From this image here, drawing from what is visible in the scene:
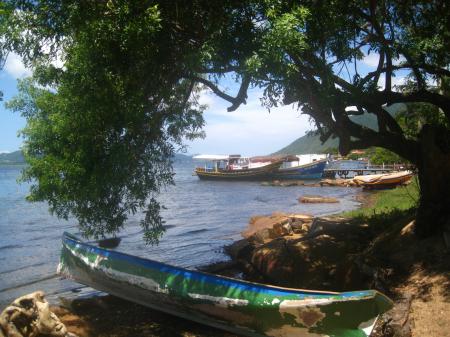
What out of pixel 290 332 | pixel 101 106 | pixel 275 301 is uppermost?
pixel 101 106

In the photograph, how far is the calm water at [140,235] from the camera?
1202cm

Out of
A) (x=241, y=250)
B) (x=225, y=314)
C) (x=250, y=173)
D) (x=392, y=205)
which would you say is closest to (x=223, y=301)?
(x=225, y=314)

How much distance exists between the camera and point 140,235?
18188 mm

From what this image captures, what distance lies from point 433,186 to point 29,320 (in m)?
7.48

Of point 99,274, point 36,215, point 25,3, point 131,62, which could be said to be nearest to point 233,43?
point 131,62

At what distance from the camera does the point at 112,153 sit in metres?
7.36

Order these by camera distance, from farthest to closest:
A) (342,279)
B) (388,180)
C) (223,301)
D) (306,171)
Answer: (306,171), (388,180), (342,279), (223,301)

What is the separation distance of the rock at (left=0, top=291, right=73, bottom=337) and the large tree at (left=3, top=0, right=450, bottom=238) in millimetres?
1855

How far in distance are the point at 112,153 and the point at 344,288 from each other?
475 centimetres

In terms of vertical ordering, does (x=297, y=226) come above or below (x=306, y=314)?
below

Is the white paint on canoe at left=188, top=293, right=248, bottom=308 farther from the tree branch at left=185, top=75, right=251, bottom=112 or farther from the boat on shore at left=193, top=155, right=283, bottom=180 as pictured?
the boat on shore at left=193, top=155, right=283, bottom=180

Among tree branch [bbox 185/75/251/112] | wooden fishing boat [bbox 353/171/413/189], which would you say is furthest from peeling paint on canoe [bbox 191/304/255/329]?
wooden fishing boat [bbox 353/171/413/189]

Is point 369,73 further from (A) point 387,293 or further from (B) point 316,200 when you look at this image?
(B) point 316,200

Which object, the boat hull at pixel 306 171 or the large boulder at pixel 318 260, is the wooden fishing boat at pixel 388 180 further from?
the large boulder at pixel 318 260
